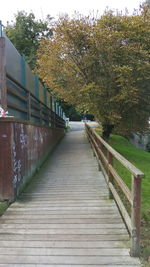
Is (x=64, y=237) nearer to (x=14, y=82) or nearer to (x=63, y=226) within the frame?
(x=63, y=226)

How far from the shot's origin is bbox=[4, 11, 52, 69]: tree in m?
31.4

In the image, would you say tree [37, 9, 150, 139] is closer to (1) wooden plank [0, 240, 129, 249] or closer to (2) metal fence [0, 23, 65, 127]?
(2) metal fence [0, 23, 65, 127]

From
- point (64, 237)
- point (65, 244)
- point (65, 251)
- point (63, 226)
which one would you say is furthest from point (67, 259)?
point (63, 226)

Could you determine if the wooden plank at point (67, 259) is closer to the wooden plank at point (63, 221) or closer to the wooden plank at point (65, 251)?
the wooden plank at point (65, 251)

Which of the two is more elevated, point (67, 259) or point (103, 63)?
point (103, 63)

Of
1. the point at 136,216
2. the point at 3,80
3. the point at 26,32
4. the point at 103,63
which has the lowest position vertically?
the point at 136,216

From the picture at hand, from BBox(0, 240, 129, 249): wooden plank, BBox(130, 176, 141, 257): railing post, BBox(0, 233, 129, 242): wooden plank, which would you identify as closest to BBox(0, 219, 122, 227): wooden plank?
BBox(0, 233, 129, 242): wooden plank

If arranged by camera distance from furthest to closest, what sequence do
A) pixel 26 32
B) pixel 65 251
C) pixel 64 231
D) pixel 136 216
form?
pixel 26 32 < pixel 64 231 < pixel 65 251 < pixel 136 216

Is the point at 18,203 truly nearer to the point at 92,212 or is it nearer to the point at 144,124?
the point at 92,212

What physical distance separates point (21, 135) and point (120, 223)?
2806 mm

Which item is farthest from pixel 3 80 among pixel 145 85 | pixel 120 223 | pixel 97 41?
pixel 145 85

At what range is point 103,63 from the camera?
11.1m

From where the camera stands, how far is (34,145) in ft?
23.8

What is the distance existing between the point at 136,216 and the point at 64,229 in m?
1.25
